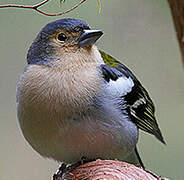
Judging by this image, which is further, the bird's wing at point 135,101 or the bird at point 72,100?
the bird's wing at point 135,101

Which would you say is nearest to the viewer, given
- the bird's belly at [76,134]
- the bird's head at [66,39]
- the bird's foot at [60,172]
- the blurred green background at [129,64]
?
the bird's belly at [76,134]

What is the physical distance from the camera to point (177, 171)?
4559mm

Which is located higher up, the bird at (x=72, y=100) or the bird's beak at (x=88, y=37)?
the bird's beak at (x=88, y=37)

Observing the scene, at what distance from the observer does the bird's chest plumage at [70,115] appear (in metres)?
2.90

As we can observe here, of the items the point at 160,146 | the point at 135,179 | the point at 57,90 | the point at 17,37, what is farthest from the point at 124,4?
the point at 135,179

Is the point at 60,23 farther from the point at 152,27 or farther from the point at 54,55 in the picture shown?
the point at 152,27

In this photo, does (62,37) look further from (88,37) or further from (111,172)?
(111,172)

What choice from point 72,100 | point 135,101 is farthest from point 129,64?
point 72,100

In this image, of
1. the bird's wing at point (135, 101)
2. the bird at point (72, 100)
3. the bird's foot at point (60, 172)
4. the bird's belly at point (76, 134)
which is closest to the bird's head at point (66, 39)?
the bird at point (72, 100)

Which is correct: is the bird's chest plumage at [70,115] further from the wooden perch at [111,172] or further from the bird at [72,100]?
the wooden perch at [111,172]

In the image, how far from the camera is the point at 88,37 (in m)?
2.99

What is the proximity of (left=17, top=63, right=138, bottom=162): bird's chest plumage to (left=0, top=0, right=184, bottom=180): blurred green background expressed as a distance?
1471mm

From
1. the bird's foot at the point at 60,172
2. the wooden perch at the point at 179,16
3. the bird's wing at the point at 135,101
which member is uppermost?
the wooden perch at the point at 179,16

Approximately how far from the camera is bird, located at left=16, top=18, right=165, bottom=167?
2.91m
